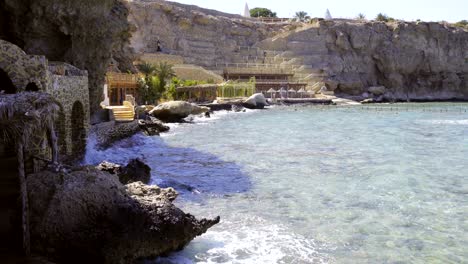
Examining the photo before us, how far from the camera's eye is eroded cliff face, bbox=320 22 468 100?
263 feet

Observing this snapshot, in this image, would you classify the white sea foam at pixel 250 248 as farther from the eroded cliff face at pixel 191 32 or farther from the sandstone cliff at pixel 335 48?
the sandstone cliff at pixel 335 48

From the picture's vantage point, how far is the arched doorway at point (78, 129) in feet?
64.3

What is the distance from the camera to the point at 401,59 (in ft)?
268

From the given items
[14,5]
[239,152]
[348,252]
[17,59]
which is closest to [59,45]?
[14,5]

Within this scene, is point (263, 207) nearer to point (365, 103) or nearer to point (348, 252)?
point (348, 252)

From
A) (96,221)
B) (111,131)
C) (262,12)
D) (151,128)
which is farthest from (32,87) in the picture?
(262,12)

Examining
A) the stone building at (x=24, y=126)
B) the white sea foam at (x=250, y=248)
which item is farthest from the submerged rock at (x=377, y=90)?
the white sea foam at (x=250, y=248)

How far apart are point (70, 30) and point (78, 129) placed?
6.53m

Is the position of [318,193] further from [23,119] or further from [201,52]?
[201,52]

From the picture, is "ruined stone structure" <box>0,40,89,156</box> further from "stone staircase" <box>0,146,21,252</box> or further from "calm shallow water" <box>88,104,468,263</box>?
"stone staircase" <box>0,146,21,252</box>

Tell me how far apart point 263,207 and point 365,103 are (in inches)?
2448

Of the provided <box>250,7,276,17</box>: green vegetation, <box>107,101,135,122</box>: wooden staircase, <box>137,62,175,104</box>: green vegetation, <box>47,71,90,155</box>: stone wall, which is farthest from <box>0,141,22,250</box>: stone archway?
<box>250,7,276,17</box>: green vegetation

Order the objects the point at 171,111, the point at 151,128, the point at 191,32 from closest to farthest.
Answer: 1. the point at 151,128
2. the point at 171,111
3. the point at 191,32

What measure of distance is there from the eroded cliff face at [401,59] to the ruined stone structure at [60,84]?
2434 inches
